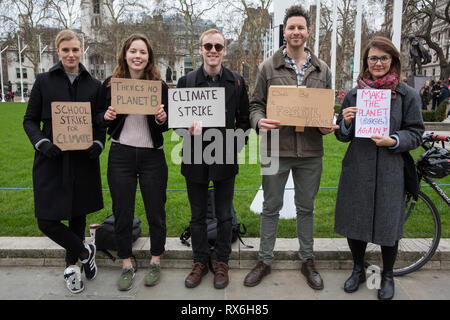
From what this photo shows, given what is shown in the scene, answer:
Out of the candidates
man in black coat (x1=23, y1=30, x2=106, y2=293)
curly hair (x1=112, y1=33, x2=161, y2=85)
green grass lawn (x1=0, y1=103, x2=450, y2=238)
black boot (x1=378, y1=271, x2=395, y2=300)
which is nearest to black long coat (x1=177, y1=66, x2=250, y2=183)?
curly hair (x1=112, y1=33, x2=161, y2=85)

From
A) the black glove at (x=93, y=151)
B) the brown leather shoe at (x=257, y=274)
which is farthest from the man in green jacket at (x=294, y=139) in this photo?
the black glove at (x=93, y=151)

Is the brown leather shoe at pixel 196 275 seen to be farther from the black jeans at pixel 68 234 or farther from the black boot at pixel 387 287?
the black boot at pixel 387 287

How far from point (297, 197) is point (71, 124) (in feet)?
6.65

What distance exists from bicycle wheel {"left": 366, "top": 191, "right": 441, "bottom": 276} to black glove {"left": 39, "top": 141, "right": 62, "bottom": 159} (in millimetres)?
3032

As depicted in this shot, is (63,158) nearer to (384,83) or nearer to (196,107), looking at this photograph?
(196,107)

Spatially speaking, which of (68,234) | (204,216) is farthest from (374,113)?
(68,234)

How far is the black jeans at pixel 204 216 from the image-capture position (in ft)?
10.6

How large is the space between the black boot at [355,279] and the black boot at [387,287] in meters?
0.17

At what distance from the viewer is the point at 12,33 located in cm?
5169

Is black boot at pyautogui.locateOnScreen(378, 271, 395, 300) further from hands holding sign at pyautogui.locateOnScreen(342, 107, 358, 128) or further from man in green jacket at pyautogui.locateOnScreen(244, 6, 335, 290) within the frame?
hands holding sign at pyautogui.locateOnScreen(342, 107, 358, 128)
